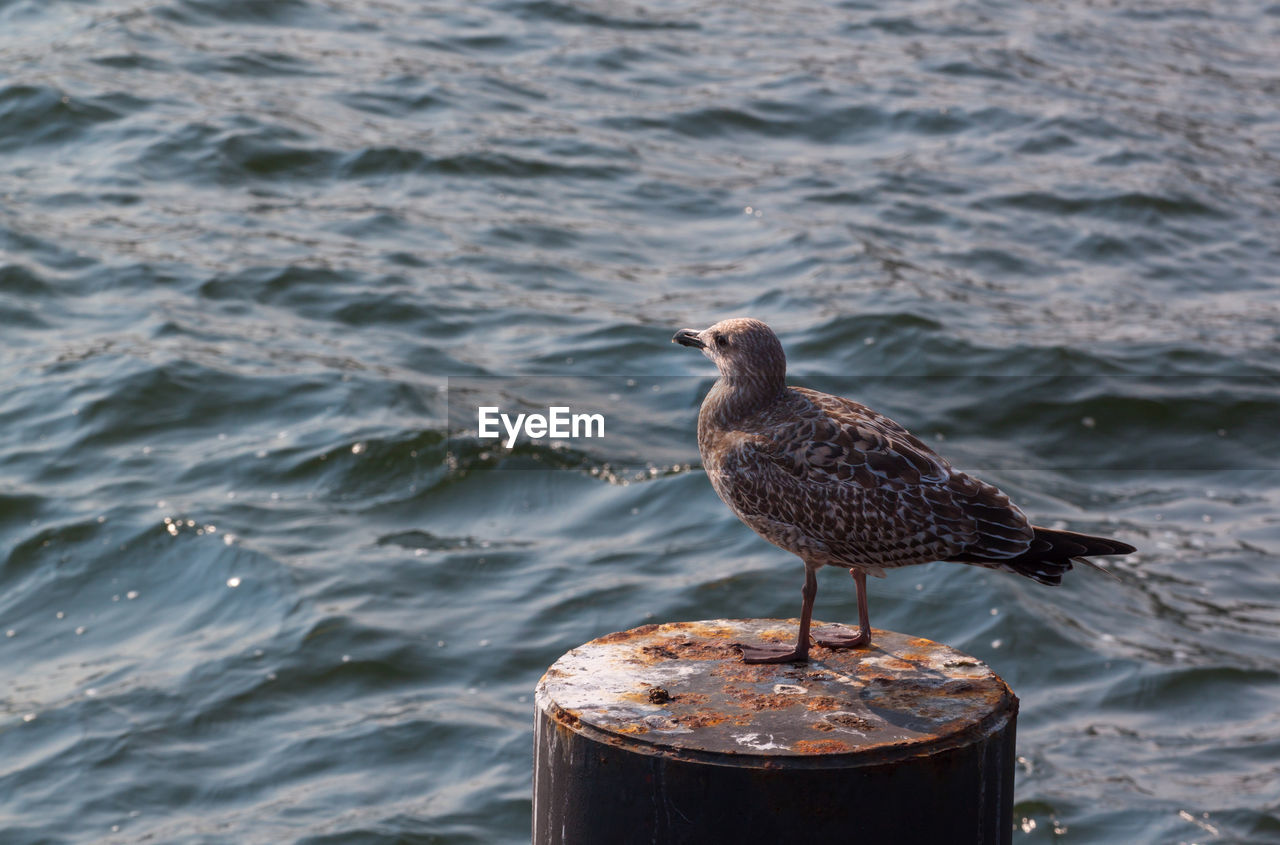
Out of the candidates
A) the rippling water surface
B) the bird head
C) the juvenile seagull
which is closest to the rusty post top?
the juvenile seagull

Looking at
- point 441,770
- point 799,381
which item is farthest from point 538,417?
point 441,770

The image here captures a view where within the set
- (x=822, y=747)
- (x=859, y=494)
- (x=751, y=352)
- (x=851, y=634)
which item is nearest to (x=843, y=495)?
(x=859, y=494)

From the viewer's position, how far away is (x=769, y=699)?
3293mm

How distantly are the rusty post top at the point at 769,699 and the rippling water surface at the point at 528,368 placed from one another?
360cm

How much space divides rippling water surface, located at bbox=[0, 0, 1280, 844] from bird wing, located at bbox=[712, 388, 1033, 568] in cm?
352

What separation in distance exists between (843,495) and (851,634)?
347 millimetres

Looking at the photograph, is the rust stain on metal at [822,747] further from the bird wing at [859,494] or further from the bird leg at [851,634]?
the bird wing at [859,494]

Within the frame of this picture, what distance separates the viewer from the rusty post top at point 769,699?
3.03m

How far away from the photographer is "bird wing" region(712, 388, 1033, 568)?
371 centimetres

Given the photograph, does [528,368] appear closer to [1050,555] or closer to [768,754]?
[1050,555]

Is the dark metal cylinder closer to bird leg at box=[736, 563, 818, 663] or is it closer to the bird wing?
bird leg at box=[736, 563, 818, 663]

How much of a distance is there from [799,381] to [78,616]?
5.00 m

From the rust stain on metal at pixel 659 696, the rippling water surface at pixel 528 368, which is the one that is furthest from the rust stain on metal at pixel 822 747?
the rippling water surface at pixel 528 368

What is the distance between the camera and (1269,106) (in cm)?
1812
